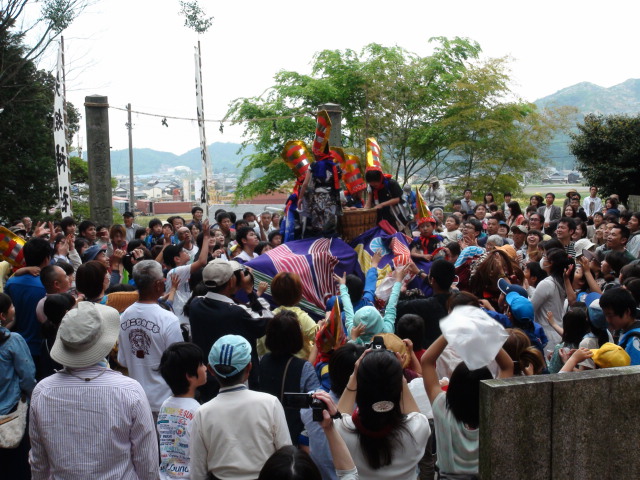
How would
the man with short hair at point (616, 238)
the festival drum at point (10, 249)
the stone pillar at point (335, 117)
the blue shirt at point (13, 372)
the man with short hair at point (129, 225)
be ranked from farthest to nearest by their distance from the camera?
the stone pillar at point (335, 117) < the man with short hair at point (129, 225) < the man with short hair at point (616, 238) < the festival drum at point (10, 249) < the blue shirt at point (13, 372)

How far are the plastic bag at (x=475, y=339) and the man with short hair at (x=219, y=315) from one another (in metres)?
1.72

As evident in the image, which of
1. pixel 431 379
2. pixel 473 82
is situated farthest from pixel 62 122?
pixel 473 82

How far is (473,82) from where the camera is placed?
21.2 meters

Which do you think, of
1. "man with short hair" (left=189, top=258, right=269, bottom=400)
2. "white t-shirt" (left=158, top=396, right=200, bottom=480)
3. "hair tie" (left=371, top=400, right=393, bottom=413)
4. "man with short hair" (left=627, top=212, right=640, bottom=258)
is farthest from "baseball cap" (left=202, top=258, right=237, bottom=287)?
"man with short hair" (left=627, top=212, right=640, bottom=258)

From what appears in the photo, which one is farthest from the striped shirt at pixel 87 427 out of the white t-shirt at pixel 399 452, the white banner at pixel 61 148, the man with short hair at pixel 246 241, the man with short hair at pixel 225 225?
the white banner at pixel 61 148

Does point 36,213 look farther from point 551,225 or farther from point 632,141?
point 632,141

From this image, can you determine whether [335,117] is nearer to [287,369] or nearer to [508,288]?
[508,288]

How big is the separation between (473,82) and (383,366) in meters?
19.7

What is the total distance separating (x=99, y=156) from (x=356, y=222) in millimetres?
5598

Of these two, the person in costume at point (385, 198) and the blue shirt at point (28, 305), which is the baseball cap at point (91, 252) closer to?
the blue shirt at point (28, 305)

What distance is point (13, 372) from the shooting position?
418cm

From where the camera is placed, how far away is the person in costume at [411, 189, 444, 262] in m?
8.49

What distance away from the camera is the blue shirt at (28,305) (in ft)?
16.7

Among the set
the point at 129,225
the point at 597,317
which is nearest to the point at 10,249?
the point at 129,225
